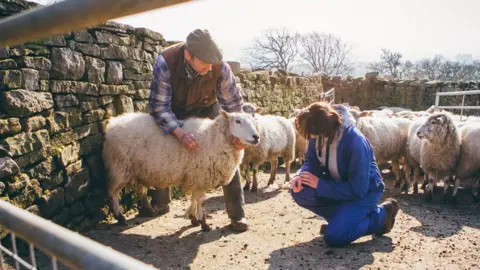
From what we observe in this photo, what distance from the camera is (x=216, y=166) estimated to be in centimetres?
392

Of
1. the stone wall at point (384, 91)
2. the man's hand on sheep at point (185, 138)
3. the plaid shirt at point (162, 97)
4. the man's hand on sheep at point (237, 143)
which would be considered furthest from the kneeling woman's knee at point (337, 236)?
the stone wall at point (384, 91)

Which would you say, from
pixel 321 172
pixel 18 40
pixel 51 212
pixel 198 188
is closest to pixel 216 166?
pixel 198 188

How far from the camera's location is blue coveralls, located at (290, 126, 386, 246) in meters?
3.33

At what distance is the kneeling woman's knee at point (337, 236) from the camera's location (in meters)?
3.39

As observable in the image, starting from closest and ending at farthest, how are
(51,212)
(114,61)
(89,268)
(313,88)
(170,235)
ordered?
(89,268), (51,212), (170,235), (114,61), (313,88)

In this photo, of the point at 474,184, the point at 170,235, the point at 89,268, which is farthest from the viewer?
the point at 474,184

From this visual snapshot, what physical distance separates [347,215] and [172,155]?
1.96m

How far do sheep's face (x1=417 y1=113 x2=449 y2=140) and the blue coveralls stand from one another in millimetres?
2290

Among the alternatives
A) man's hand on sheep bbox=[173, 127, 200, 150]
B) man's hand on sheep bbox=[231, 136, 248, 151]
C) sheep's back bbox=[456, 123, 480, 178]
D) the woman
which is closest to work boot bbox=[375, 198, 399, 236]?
the woman

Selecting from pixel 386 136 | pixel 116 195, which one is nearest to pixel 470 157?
pixel 386 136

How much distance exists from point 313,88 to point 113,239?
35.6 feet

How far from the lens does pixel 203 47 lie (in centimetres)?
343

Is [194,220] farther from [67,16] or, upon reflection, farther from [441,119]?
[441,119]

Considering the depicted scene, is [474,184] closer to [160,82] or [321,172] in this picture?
[321,172]
